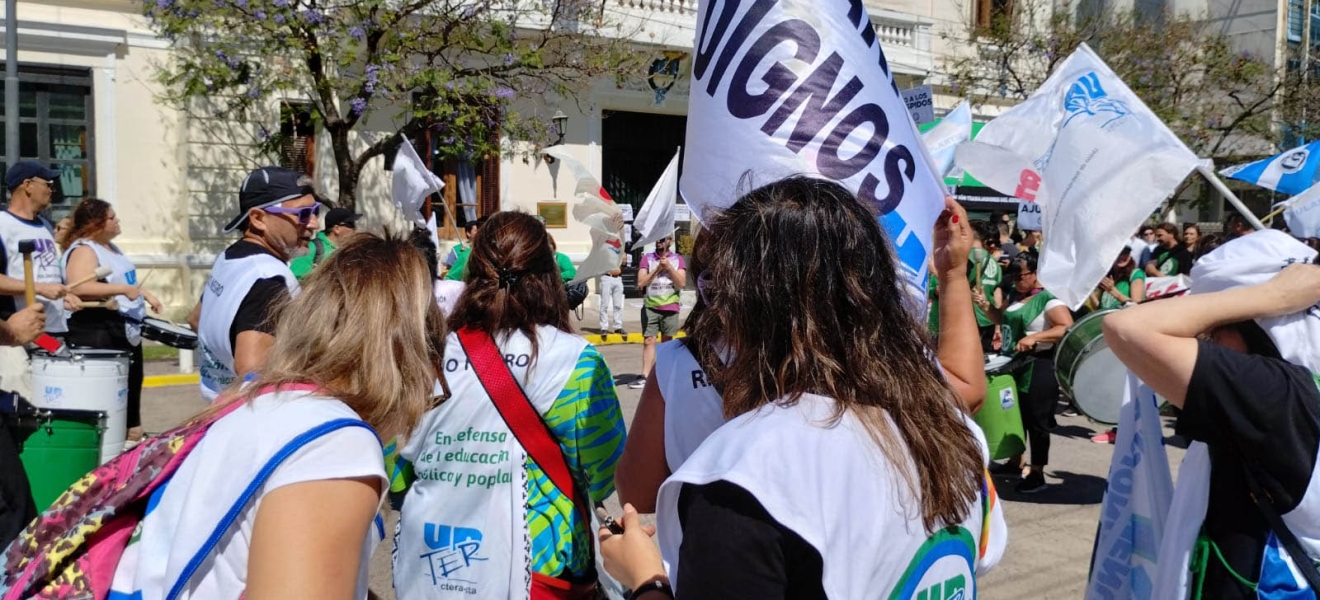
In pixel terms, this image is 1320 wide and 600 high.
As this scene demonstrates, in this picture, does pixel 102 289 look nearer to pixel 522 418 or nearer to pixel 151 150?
pixel 522 418

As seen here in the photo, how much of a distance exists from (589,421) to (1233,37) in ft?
108

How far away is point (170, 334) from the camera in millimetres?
5707

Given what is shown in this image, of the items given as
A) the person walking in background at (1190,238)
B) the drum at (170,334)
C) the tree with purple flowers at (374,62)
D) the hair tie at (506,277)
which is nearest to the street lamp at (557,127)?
the tree with purple flowers at (374,62)

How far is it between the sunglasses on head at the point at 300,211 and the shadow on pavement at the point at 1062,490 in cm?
479

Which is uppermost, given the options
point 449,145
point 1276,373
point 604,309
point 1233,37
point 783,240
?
point 1233,37

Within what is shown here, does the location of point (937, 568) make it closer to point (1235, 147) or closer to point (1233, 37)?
point (1235, 147)

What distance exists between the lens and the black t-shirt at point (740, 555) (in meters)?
1.43

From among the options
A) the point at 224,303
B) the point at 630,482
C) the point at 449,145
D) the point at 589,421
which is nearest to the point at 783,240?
the point at 630,482

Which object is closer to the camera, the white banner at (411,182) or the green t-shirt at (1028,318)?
the green t-shirt at (1028,318)

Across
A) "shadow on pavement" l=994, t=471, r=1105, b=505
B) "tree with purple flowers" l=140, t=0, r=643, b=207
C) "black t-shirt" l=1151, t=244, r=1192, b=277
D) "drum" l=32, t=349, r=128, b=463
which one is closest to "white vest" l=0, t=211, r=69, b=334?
"drum" l=32, t=349, r=128, b=463

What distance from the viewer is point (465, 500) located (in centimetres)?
289

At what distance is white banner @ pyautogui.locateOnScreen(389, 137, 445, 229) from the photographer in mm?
7906

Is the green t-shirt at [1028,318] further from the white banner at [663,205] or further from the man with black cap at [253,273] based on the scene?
the man with black cap at [253,273]

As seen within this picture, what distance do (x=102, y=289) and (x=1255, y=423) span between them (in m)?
6.28
